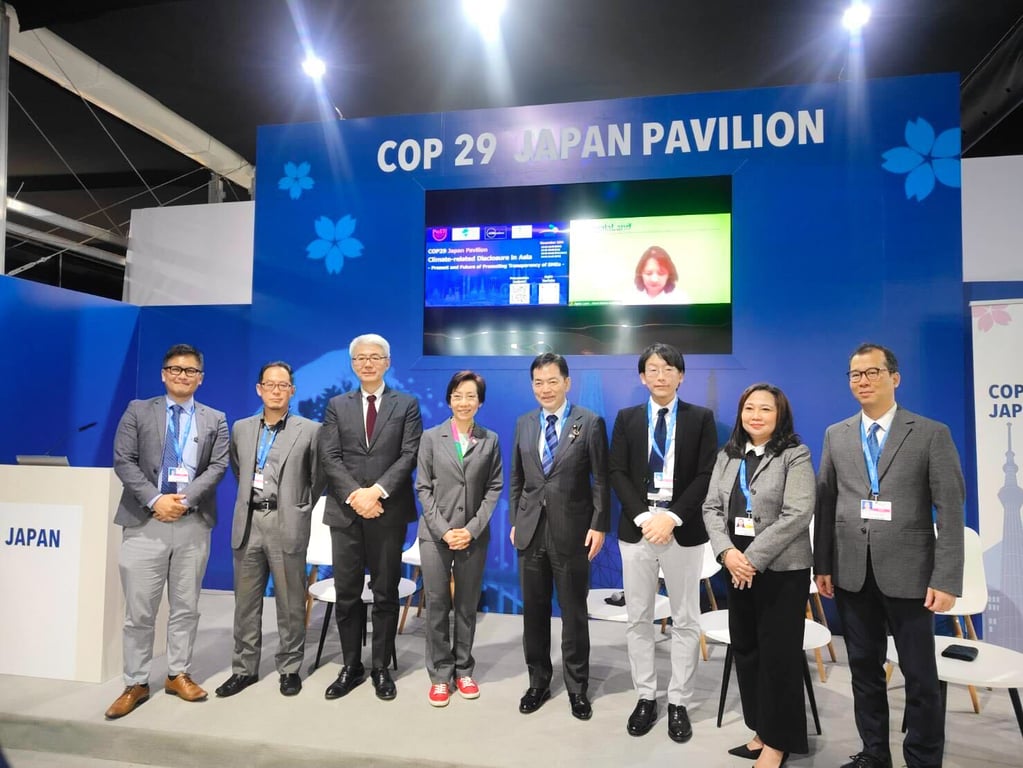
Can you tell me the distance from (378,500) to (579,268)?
2.26m

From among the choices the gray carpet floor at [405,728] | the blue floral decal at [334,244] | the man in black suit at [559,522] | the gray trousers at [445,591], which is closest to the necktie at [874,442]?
the man in black suit at [559,522]

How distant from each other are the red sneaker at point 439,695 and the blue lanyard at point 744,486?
5.23 ft

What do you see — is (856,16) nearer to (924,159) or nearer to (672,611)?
(924,159)

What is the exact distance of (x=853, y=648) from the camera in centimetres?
236

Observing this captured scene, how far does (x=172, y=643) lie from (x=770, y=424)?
2838 millimetres

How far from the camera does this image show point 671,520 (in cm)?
260

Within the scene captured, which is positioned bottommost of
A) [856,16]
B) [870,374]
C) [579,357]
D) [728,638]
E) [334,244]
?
[728,638]

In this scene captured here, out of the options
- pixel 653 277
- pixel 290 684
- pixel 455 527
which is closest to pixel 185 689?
pixel 290 684

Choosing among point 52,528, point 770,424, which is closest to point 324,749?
point 52,528

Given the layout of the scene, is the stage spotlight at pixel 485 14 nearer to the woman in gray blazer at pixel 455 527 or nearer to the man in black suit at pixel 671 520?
the woman in gray blazer at pixel 455 527

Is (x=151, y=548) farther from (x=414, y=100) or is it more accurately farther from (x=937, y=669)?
(x=414, y=100)

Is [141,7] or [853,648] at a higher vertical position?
[141,7]

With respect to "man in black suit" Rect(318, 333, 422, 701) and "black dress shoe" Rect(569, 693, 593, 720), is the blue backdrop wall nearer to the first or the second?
"man in black suit" Rect(318, 333, 422, 701)

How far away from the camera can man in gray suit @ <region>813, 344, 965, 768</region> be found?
7.24 ft
